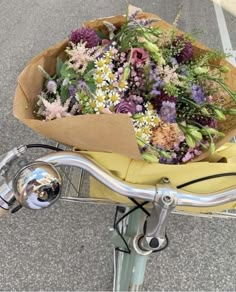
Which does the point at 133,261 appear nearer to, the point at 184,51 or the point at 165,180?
the point at 165,180

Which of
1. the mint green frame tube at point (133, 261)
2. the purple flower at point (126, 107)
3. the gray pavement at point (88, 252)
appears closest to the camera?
the purple flower at point (126, 107)

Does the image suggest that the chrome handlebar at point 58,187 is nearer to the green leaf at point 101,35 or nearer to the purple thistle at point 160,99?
the purple thistle at point 160,99

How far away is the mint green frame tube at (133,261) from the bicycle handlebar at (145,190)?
312 mm

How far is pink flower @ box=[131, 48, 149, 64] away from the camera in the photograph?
782 millimetres

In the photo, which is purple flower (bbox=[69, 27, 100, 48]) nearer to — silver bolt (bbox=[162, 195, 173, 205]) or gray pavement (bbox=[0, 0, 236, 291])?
silver bolt (bbox=[162, 195, 173, 205])

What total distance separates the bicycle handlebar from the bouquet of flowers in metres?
0.03

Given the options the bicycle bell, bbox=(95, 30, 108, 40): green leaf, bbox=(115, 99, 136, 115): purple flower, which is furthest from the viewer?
bbox=(95, 30, 108, 40): green leaf

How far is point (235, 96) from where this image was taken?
796mm

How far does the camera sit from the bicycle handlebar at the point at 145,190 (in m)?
0.73

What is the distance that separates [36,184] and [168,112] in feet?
0.87

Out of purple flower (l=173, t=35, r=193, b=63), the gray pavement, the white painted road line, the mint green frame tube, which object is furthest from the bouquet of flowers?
the white painted road line

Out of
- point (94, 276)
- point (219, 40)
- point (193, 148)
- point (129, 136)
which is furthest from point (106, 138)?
point (219, 40)

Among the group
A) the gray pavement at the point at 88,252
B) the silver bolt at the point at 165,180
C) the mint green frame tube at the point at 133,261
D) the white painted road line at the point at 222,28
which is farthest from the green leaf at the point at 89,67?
the white painted road line at the point at 222,28

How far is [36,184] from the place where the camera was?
0.65m
